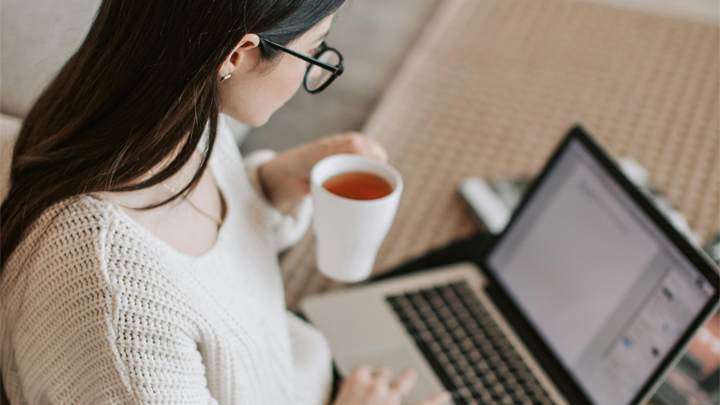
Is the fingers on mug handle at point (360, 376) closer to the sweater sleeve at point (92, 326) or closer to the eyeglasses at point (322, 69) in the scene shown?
the sweater sleeve at point (92, 326)

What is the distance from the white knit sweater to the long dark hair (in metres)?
0.03

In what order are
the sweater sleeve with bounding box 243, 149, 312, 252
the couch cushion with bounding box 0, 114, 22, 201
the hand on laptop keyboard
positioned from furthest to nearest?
the sweater sleeve with bounding box 243, 149, 312, 252, the hand on laptop keyboard, the couch cushion with bounding box 0, 114, 22, 201

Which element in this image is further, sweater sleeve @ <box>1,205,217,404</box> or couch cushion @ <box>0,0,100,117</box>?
couch cushion @ <box>0,0,100,117</box>

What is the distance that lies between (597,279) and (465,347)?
212mm

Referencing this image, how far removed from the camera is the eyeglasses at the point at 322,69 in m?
0.54

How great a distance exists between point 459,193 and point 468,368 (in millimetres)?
353

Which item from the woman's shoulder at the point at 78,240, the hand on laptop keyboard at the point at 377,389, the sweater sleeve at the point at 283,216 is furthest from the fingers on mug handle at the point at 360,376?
the woman's shoulder at the point at 78,240

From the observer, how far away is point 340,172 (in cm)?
67

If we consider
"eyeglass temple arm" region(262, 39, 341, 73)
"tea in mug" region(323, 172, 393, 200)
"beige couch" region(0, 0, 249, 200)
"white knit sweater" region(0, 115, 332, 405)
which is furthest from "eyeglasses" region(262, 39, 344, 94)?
"beige couch" region(0, 0, 249, 200)

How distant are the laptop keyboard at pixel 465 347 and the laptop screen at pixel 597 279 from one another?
0.19 ft

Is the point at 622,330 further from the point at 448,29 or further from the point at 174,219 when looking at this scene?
the point at 448,29

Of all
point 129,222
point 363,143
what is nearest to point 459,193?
point 363,143

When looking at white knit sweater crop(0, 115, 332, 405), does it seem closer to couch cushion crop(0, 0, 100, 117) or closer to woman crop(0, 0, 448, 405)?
woman crop(0, 0, 448, 405)

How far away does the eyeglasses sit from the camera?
539mm
